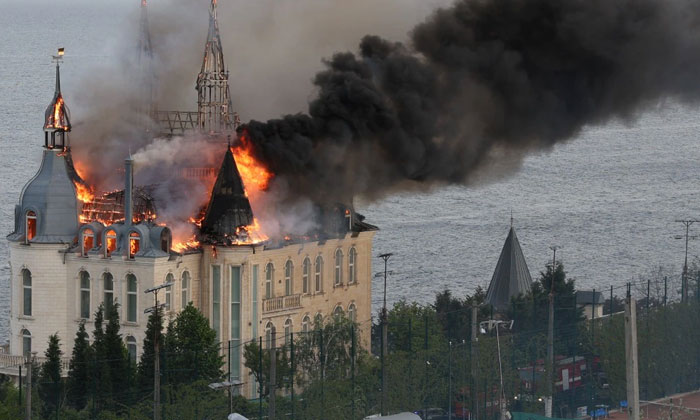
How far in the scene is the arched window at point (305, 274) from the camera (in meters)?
80.1

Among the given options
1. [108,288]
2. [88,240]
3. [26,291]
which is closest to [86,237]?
[88,240]

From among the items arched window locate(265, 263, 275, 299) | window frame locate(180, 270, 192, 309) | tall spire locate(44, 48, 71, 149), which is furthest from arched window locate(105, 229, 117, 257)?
arched window locate(265, 263, 275, 299)

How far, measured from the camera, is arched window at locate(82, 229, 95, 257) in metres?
76.8

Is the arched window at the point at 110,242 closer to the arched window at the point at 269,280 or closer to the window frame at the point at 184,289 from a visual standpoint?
the window frame at the point at 184,289

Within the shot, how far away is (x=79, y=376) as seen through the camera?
6931 centimetres

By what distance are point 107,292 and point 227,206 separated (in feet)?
17.5

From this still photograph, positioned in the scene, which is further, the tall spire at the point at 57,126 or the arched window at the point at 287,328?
the tall spire at the point at 57,126

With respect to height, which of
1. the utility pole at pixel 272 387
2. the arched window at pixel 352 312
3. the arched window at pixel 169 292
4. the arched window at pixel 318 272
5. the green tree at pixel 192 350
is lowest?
the utility pole at pixel 272 387

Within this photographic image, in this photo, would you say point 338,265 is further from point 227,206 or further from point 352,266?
point 227,206

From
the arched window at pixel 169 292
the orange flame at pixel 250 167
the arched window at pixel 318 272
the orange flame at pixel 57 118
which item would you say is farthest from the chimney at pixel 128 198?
the arched window at pixel 318 272

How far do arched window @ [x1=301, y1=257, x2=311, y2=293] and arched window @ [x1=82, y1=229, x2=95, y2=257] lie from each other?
8262mm

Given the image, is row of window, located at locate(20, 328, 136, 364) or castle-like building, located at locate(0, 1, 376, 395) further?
castle-like building, located at locate(0, 1, 376, 395)

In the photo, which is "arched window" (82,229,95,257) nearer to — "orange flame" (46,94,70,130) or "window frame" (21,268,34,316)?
"window frame" (21,268,34,316)

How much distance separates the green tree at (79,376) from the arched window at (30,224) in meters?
8.06
